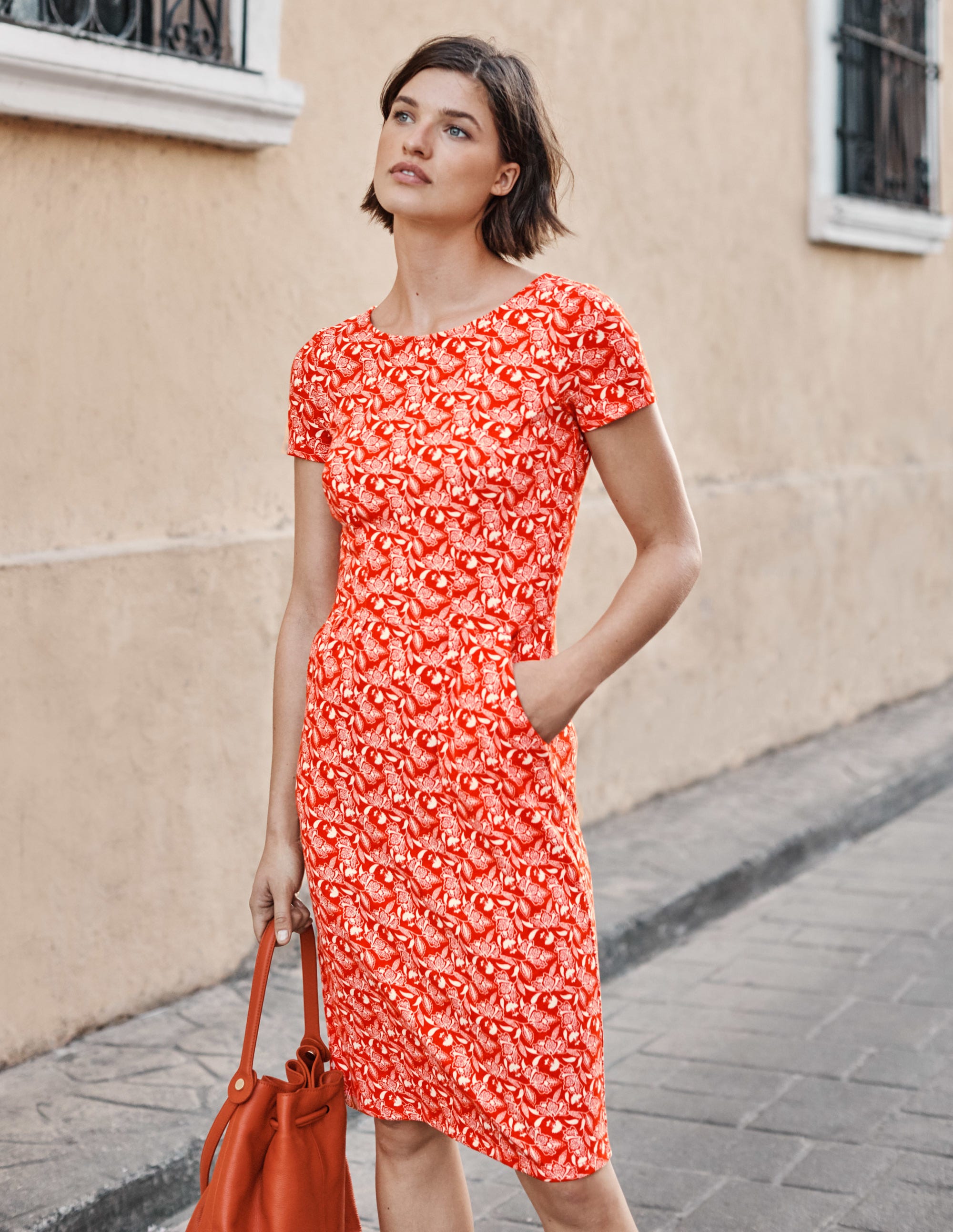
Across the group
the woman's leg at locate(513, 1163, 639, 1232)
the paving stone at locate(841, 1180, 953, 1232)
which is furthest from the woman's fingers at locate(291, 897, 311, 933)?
the paving stone at locate(841, 1180, 953, 1232)

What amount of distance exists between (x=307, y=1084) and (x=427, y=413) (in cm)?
92

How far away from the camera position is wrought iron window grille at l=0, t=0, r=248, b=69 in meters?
3.62

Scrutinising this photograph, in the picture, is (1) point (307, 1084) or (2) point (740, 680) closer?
(1) point (307, 1084)

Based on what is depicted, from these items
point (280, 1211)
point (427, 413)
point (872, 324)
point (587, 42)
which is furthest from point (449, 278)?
point (872, 324)

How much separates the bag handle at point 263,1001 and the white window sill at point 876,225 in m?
5.36

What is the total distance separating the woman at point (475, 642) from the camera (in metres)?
2.09

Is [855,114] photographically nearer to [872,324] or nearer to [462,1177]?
[872,324]

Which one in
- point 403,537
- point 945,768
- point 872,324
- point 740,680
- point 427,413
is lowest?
point 945,768

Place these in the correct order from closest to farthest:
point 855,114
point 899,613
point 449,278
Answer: point 449,278, point 855,114, point 899,613

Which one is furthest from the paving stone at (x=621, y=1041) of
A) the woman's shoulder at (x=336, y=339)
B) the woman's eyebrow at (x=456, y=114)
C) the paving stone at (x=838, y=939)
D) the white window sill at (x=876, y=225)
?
the white window sill at (x=876, y=225)

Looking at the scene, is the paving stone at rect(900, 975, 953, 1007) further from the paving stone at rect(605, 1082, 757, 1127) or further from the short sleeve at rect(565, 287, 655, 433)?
the short sleeve at rect(565, 287, 655, 433)

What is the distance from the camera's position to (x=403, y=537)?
2125 millimetres

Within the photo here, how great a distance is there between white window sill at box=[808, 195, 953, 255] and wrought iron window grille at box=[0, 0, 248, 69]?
3.53 metres

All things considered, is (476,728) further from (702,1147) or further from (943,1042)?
(943,1042)
